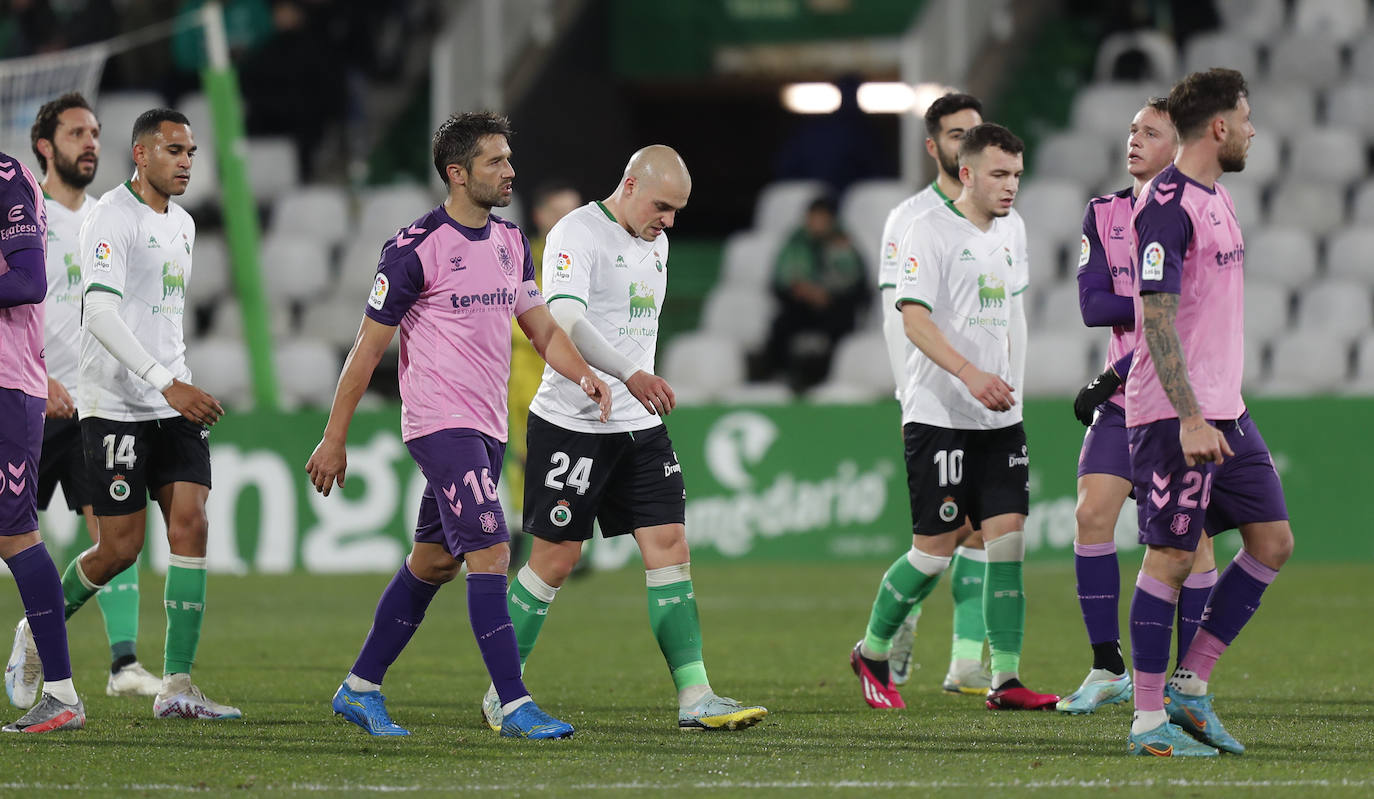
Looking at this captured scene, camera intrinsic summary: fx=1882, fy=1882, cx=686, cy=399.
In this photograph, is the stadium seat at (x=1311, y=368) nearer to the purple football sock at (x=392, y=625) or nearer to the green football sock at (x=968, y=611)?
the green football sock at (x=968, y=611)

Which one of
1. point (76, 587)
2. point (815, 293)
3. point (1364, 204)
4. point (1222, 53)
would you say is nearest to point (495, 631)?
point (76, 587)

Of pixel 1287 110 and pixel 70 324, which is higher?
pixel 1287 110

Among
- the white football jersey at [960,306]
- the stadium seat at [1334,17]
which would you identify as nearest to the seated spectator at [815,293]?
the stadium seat at [1334,17]

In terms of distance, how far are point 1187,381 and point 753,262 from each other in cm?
1228

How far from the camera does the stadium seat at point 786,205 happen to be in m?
18.0

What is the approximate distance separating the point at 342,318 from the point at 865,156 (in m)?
5.39

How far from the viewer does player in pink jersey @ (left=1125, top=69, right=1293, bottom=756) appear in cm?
564

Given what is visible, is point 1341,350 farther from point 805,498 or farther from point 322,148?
point 322,148

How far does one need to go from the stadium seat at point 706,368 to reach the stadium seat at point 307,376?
3010 mm

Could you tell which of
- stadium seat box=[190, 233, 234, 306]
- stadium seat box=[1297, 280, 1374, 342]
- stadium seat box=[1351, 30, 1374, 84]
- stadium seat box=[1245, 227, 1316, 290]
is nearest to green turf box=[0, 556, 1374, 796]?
stadium seat box=[1297, 280, 1374, 342]

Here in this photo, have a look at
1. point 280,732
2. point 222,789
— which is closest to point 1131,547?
point 280,732

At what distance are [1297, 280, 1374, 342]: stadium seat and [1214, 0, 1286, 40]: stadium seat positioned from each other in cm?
365

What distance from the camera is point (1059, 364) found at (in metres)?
15.3

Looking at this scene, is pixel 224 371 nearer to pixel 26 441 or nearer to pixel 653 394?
pixel 26 441
